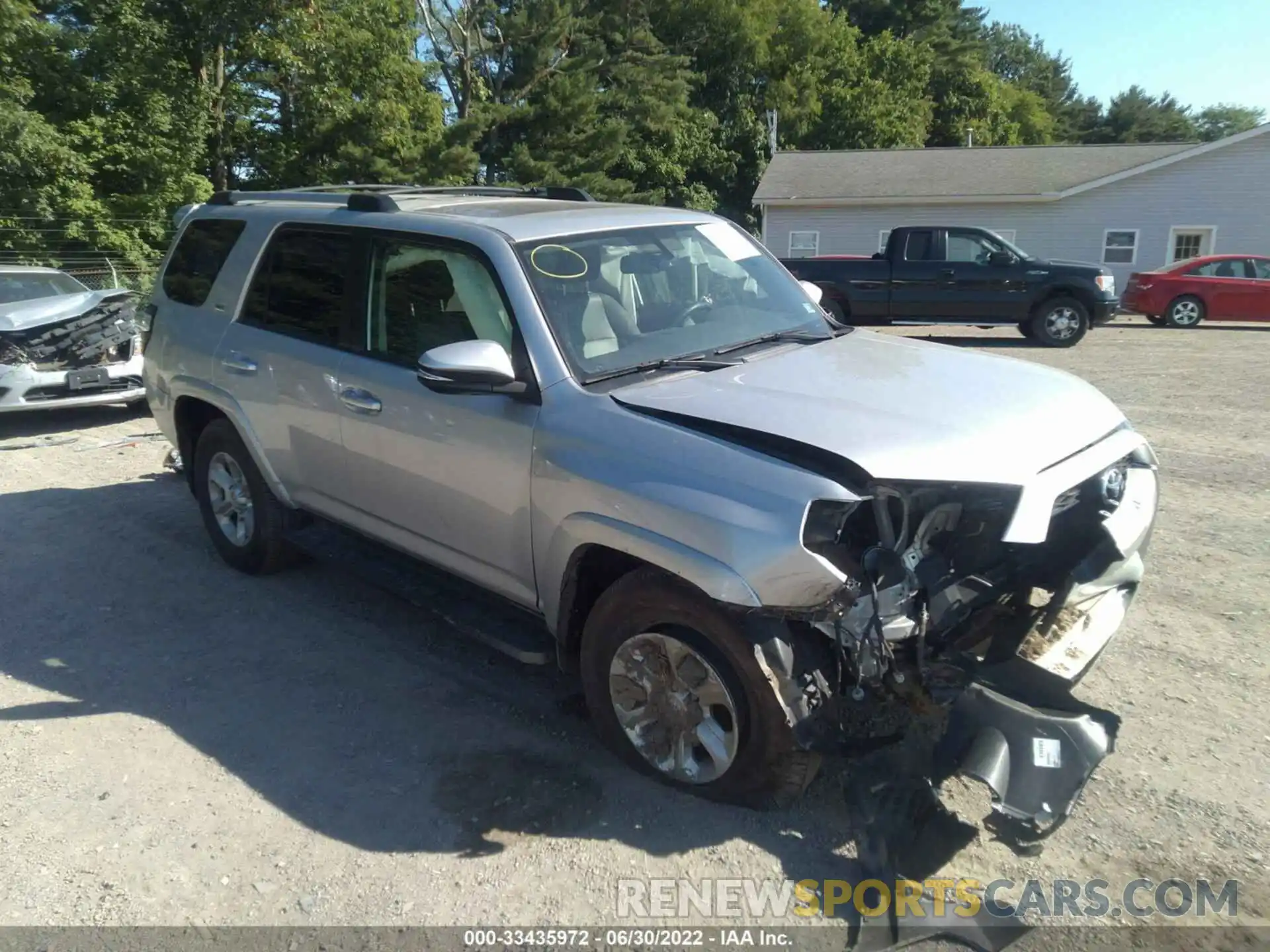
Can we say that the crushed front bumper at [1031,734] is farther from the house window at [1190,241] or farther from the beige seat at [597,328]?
the house window at [1190,241]

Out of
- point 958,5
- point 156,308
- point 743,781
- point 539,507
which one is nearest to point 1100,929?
point 743,781

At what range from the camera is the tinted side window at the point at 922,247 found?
16.7m

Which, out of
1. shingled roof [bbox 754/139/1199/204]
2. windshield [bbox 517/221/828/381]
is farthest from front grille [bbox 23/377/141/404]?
shingled roof [bbox 754/139/1199/204]

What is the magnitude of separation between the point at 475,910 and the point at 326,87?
25417mm

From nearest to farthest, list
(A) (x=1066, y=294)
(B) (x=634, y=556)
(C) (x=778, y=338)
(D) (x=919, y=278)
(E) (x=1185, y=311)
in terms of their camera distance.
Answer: (B) (x=634, y=556) → (C) (x=778, y=338) → (A) (x=1066, y=294) → (D) (x=919, y=278) → (E) (x=1185, y=311)

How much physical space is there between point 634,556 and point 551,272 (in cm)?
127

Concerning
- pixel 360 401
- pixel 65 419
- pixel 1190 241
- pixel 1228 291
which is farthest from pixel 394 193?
pixel 1190 241

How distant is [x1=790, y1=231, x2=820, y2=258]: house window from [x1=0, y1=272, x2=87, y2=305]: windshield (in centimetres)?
2238

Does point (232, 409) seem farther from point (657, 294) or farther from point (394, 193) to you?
point (657, 294)

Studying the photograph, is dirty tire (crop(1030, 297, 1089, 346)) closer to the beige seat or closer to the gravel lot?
the gravel lot

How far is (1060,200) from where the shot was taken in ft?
91.5

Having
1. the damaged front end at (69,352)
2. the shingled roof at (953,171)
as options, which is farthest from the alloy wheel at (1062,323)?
the damaged front end at (69,352)

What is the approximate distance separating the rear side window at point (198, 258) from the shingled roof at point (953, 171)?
81.7 feet

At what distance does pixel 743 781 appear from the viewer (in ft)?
10.9
